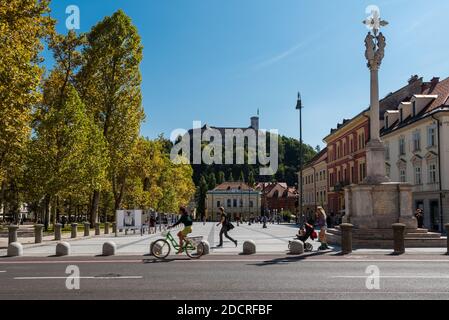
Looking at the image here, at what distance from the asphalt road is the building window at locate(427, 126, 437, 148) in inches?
1066

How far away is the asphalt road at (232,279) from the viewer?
10203mm

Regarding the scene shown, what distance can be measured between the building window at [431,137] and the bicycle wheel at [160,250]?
31303 millimetres

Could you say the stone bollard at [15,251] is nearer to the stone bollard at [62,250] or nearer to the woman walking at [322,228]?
the stone bollard at [62,250]

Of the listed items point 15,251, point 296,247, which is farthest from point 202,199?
point 296,247

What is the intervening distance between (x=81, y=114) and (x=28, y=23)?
12073 mm

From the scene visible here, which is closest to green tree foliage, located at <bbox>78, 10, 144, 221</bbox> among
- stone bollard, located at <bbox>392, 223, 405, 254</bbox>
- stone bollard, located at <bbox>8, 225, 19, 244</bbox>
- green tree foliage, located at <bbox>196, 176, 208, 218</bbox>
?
stone bollard, located at <bbox>8, 225, 19, 244</bbox>

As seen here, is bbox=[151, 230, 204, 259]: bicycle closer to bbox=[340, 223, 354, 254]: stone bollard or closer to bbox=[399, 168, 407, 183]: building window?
bbox=[340, 223, 354, 254]: stone bollard

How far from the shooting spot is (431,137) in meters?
42.8

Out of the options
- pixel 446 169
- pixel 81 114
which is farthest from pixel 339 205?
pixel 81 114

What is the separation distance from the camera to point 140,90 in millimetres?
45000

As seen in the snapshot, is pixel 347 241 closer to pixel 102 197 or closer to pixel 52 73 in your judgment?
pixel 52 73

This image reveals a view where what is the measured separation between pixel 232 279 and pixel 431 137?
35598 mm

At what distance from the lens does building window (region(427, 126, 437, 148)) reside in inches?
1660

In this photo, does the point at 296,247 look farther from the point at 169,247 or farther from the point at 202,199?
the point at 202,199
